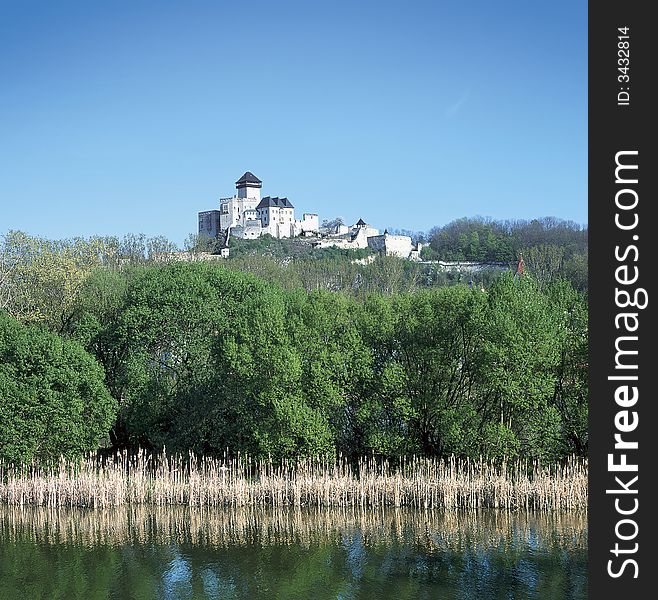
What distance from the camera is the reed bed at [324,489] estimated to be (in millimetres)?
23094

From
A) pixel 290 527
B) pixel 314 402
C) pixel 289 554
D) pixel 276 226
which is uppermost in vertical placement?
pixel 276 226

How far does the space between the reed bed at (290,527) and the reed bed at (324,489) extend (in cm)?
34

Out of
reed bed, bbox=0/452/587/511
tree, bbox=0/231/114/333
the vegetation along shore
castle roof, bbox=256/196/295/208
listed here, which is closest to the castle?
castle roof, bbox=256/196/295/208

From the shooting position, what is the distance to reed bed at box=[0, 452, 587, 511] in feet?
75.8

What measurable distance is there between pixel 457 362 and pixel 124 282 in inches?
725

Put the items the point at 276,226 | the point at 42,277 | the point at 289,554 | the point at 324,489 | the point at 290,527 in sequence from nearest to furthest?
the point at 289,554, the point at 290,527, the point at 324,489, the point at 42,277, the point at 276,226

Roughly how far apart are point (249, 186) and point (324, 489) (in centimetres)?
11998

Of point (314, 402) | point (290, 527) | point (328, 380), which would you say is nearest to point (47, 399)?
point (314, 402)

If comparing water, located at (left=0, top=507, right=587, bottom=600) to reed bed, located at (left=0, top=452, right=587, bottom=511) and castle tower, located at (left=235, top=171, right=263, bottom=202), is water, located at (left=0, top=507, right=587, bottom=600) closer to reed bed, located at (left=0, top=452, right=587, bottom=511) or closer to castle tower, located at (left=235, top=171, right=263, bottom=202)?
reed bed, located at (left=0, top=452, right=587, bottom=511)

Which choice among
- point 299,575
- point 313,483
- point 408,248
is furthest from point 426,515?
point 408,248

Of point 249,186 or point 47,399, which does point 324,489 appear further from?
point 249,186

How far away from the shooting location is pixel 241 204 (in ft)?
451

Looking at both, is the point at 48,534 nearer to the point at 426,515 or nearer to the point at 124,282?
the point at 426,515

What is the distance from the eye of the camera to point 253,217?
5241 inches
